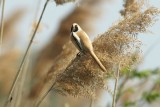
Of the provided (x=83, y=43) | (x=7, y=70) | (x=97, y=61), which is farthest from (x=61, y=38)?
(x=97, y=61)

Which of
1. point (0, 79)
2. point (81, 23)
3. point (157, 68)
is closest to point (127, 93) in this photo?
point (157, 68)

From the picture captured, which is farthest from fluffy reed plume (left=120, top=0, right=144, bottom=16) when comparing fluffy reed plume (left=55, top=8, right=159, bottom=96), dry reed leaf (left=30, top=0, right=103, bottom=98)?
dry reed leaf (left=30, top=0, right=103, bottom=98)

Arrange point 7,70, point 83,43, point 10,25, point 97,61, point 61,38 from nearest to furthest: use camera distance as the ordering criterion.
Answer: point 97,61 < point 83,43 < point 61,38 < point 10,25 < point 7,70

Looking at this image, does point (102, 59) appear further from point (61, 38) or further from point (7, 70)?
point (7, 70)

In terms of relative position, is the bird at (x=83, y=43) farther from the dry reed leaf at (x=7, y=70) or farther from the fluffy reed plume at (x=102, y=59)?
the dry reed leaf at (x=7, y=70)

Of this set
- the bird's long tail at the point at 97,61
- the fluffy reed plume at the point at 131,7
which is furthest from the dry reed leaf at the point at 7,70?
the bird's long tail at the point at 97,61

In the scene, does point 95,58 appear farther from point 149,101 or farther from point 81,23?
point 149,101
